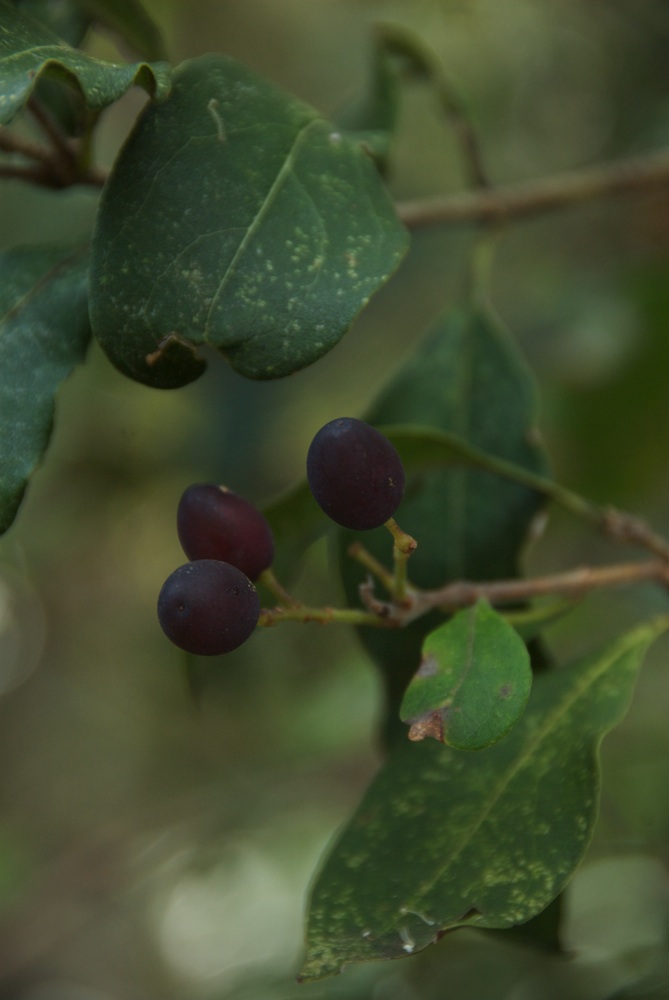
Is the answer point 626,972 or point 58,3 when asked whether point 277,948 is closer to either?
point 626,972

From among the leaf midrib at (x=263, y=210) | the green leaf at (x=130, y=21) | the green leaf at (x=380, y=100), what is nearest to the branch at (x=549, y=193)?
the green leaf at (x=380, y=100)

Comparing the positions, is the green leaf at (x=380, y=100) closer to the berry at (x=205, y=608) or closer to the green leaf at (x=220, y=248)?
the green leaf at (x=220, y=248)

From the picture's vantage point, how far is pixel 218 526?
75 centimetres

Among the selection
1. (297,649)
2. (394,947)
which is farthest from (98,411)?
(394,947)

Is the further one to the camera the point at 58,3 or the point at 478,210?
the point at 478,210

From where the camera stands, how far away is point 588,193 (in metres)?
1.49

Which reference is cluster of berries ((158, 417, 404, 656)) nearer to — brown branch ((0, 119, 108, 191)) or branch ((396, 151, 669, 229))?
brown branch ((0, 119, 108, 191))

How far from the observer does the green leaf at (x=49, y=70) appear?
0.63m

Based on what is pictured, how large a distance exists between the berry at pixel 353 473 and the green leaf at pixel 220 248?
69 millimetres

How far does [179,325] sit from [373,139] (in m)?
0.36

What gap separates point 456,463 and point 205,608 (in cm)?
46

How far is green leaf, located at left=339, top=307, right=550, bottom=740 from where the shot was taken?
103 cm

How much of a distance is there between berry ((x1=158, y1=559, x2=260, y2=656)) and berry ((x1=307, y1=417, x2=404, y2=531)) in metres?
0.09

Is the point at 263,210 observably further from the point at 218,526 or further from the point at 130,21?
the point at 130,21
